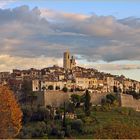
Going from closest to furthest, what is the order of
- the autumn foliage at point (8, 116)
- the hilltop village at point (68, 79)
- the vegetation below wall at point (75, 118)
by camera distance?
the autumn foliage at point (8, 116) → the vegetation below wall at point (75, 118) → the hilltop village at point (68, 79)

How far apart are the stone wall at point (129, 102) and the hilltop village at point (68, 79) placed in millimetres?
7606

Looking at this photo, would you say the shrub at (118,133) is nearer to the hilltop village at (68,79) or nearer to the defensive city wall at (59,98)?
the defensive city wall at (59,98)

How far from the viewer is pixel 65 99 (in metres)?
64.2

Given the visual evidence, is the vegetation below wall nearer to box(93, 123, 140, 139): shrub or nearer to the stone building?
box(93, 123, 140, 139): shrub

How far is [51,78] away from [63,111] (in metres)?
24.5

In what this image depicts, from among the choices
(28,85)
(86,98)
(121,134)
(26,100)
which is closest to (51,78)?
(28,85)

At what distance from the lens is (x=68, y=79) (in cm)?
8525

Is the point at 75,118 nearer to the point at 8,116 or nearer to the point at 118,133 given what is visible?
the point at 8,116

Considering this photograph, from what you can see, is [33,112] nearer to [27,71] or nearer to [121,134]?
[121,134]

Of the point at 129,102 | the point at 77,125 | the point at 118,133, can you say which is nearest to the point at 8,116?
the point at 118,133

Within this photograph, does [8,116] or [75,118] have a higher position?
[8,116]

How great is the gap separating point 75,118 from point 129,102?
15.2 meters

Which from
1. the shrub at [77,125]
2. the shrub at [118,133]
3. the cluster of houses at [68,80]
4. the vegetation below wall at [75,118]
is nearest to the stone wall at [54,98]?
the vegetation below wall at [75,118]

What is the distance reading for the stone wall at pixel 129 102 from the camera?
221 ft
